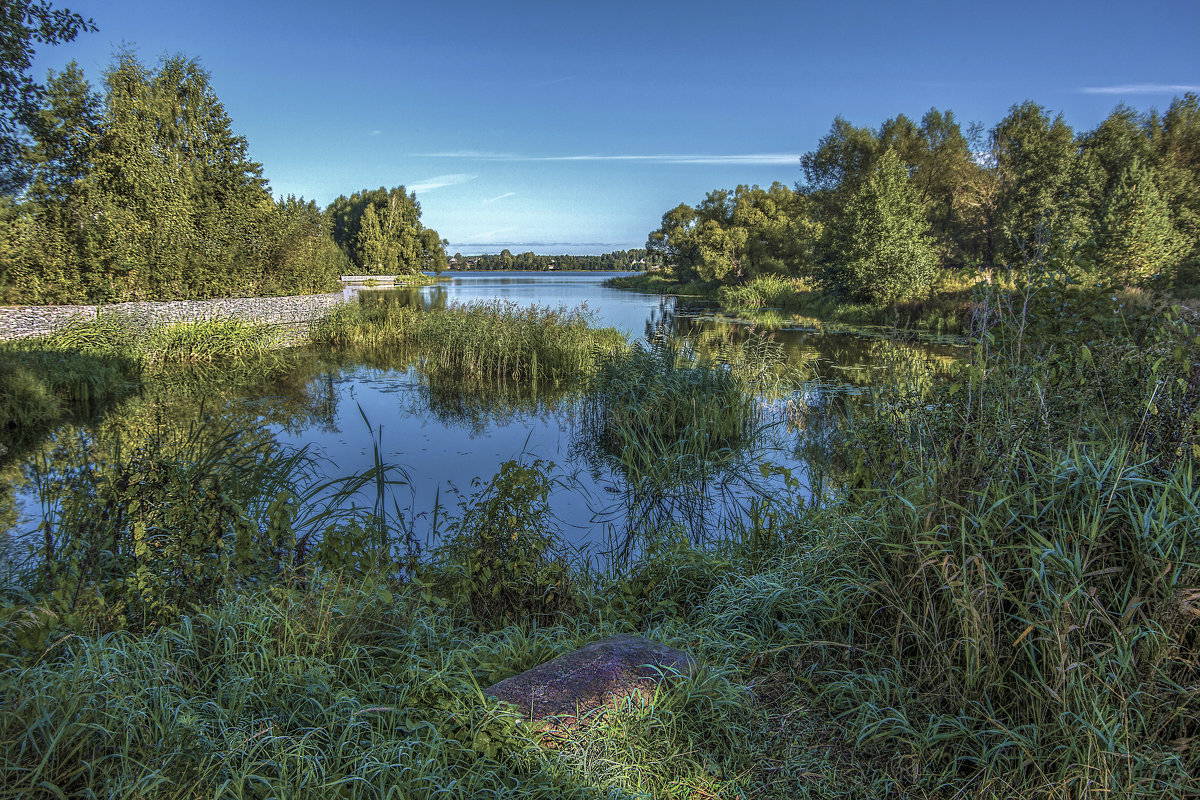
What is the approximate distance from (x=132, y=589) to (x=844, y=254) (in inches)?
1109

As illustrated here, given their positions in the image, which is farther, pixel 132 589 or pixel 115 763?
pixel 132 589

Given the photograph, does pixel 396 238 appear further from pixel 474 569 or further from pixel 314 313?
pixel 474 569

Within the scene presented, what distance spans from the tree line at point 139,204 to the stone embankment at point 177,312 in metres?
0.95

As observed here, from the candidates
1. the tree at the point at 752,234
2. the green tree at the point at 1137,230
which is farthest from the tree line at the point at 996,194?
the tree at the point at 752,234

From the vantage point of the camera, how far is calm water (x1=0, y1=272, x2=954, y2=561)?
6.38 metres

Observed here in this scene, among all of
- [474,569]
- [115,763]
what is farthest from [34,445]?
[115,763]

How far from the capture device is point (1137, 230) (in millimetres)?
21359

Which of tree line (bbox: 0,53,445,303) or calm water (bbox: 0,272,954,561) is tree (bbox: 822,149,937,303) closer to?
calm water (bbox: 0,272,954,561)

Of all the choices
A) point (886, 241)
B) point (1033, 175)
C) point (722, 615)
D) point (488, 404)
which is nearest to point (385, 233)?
point (886, 241)

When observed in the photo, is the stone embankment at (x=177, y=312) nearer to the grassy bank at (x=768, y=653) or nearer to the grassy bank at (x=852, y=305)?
the grassy bank at (x=768, y=653)

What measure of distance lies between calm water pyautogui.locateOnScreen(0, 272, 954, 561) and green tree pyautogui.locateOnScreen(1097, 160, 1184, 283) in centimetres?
1447

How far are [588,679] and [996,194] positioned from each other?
35232 millimetres

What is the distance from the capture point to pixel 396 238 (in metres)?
70.2

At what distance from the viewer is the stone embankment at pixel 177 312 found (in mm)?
13438
